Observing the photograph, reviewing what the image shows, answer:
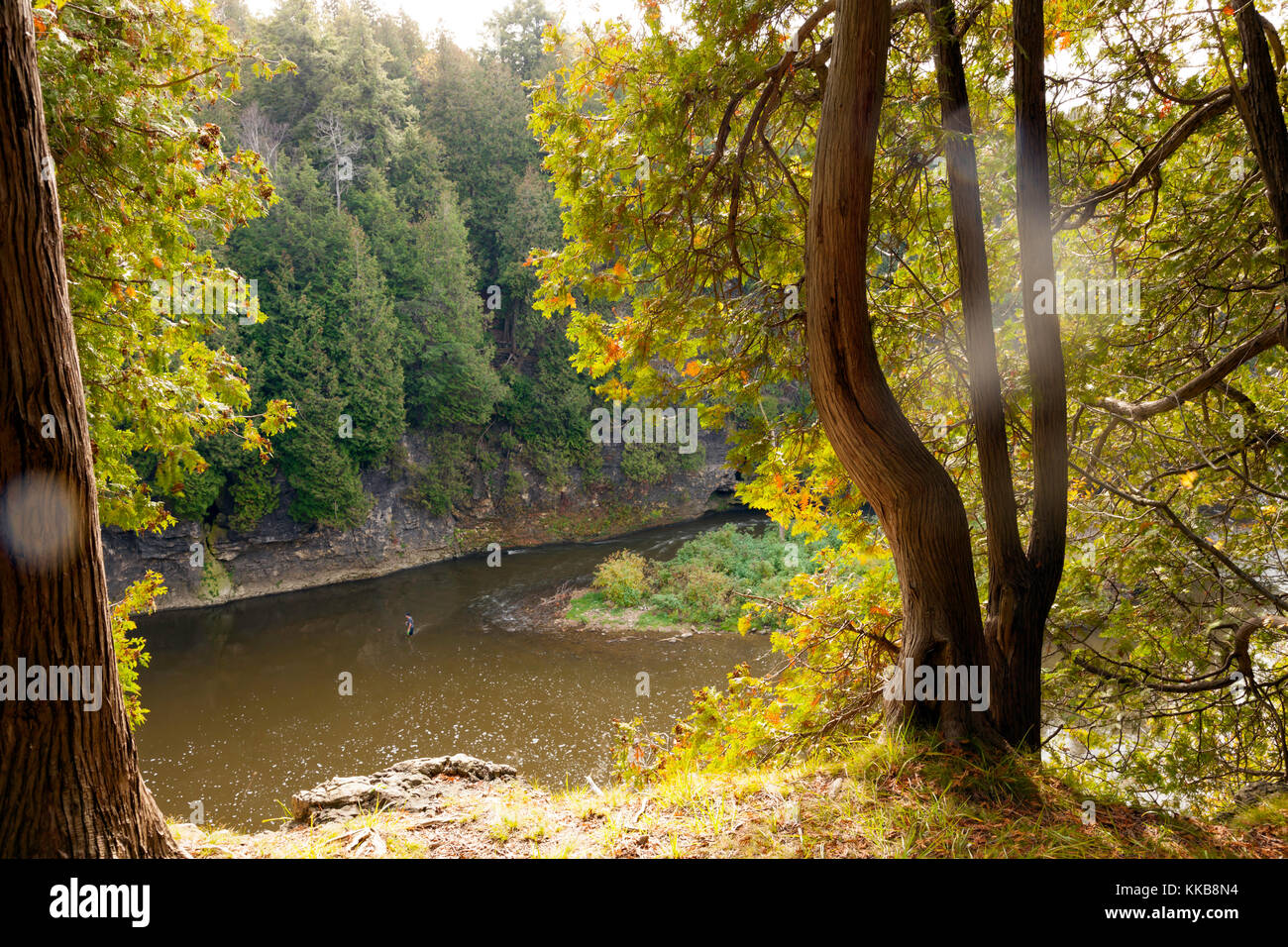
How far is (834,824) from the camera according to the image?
8.50ft

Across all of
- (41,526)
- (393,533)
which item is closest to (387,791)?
(41,526)

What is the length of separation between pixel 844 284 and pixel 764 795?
2.36 meters

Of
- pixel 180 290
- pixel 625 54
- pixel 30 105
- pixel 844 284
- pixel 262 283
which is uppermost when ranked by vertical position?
pixel 262 283

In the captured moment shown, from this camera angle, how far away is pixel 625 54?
12.8ft

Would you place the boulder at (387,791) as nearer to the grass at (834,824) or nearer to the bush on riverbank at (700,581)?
the grass at (834,824)

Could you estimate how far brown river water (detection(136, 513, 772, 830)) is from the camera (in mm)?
10719

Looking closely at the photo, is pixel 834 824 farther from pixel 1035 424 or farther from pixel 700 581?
pixel 700 581

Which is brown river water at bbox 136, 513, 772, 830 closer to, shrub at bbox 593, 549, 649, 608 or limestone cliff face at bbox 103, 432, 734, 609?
limestone cliff face at bbox 103, 432, 734, 609

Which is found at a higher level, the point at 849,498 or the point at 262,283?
the point at 262,283

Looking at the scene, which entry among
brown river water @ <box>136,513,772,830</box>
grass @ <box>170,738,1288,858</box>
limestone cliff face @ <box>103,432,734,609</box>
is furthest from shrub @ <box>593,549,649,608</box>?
grass @ <box>170,738,1288,858</box>

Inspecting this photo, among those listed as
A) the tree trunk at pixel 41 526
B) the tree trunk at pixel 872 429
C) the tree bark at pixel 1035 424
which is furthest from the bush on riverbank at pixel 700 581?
the tree trunk at pixel 41 526

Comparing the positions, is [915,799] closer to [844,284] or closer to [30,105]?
[844,284]

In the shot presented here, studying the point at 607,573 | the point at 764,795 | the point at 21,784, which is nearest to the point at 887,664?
the point at 764,795

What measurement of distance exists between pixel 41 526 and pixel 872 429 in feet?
10.4
